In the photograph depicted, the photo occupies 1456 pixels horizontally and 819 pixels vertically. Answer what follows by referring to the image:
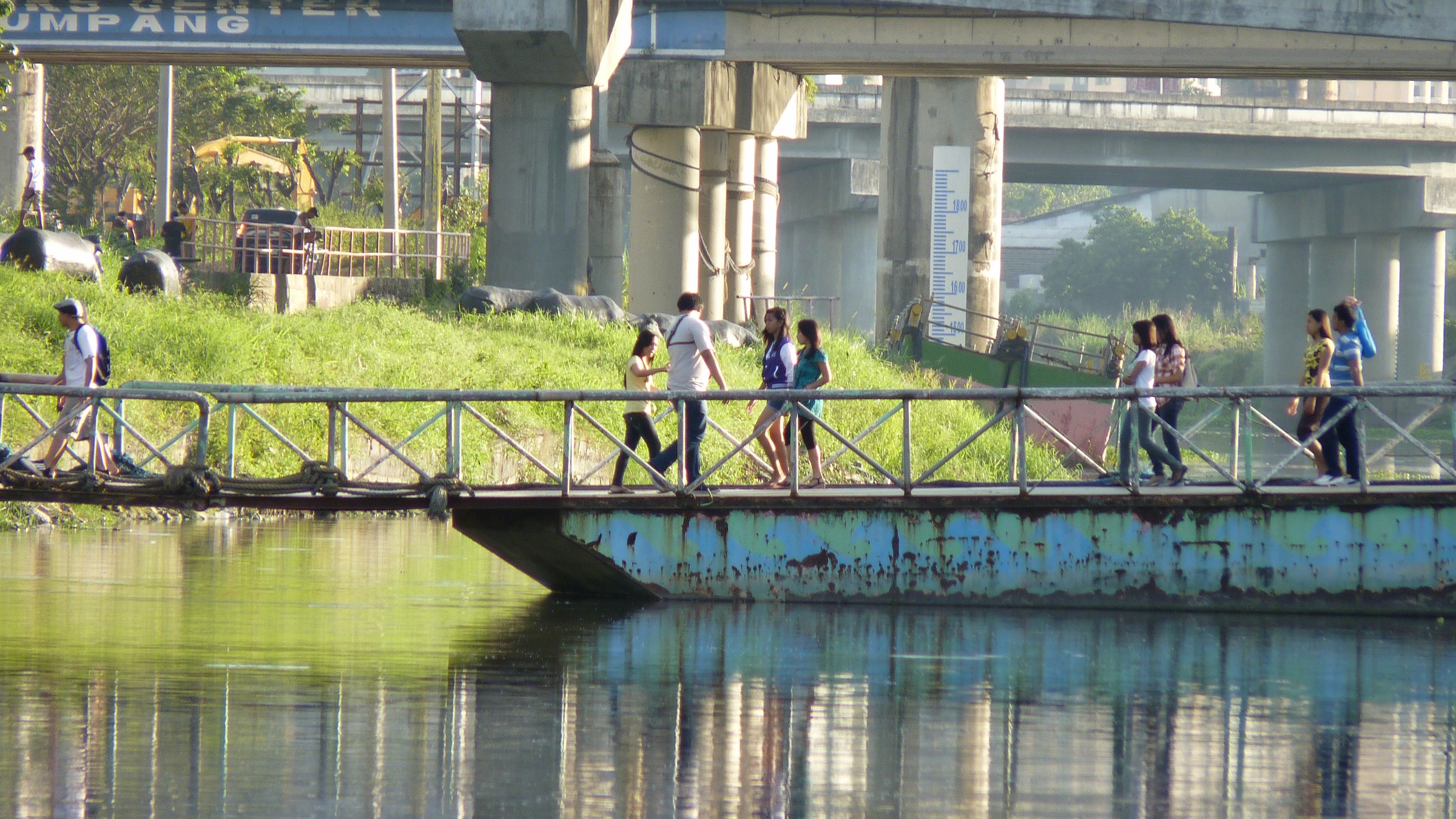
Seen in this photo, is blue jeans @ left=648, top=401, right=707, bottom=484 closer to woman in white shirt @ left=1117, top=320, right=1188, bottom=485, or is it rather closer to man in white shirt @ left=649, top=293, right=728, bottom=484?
man in white shirt @ left=649, top=293, right=728, bottom=484

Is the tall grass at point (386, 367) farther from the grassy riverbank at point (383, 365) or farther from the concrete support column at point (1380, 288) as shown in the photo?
the concrete support column at point (1380, 288)

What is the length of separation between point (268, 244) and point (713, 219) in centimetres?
865

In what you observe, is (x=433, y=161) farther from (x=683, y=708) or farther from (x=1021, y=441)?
(x=683, y=708)

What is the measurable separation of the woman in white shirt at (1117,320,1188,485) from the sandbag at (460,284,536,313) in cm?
1297

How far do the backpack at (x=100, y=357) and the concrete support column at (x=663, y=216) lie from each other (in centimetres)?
1628

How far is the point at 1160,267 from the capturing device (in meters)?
84.7

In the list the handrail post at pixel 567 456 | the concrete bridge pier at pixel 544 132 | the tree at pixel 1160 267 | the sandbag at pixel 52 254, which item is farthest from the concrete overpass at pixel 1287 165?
the handrail post at pixel 567 456

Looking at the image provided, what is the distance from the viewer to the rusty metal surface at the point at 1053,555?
1338cm

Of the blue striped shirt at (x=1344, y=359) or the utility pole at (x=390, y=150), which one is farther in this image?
the utility pole at (x=390, y=150)

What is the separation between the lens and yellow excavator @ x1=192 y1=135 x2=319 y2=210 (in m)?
38.9

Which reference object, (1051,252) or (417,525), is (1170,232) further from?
(417,525)

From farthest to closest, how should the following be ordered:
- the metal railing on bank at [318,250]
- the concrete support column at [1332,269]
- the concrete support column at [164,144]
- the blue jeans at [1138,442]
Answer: the concrete support column at [1332,269] < the concrete support column at [164,144] < the metal railing on bank at [318,250] < the blue jeans at [1138,442]

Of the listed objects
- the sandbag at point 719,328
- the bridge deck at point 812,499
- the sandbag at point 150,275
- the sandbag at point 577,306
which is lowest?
the bridge deck at point 812,499

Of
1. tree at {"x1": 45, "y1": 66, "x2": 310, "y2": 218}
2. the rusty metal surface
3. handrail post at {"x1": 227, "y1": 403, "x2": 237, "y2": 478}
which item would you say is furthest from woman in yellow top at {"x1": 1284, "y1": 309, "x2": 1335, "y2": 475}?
tree at {"x1": 45, "y1": 66, "x2": 310, "y2": 218}
